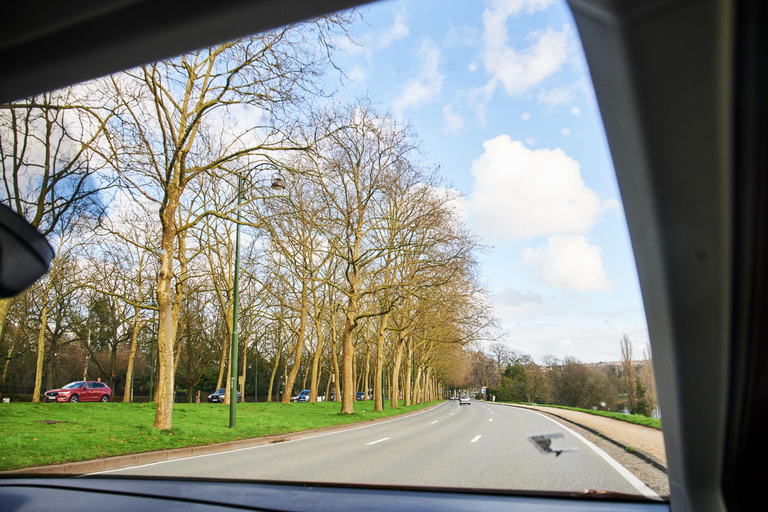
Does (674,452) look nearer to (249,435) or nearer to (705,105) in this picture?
(705,105)

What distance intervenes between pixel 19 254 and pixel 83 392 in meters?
31.8

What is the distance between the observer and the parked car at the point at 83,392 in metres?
25.2

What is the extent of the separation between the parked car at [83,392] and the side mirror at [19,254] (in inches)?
1099

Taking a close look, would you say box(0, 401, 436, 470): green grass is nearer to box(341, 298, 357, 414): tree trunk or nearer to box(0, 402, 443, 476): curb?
box(0, 402, 443, 476): curb

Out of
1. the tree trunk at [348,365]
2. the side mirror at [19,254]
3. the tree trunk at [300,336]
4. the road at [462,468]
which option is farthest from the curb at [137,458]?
the tree trunk at [300,336]

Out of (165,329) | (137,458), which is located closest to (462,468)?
(137,458)

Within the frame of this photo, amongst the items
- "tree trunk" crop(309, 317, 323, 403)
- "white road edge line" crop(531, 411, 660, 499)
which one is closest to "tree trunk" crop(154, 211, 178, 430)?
"white road edge line" crop(531, 411, 660, 499)

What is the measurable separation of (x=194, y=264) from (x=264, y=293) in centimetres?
448

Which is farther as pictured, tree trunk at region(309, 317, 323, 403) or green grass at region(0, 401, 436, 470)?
tree trunk at region(309, 317, 323, 403)

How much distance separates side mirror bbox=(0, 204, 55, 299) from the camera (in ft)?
4.69

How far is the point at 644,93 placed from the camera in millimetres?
1683

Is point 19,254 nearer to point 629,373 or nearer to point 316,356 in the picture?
point 629,373

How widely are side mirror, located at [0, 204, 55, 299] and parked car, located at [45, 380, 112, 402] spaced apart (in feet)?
91.6

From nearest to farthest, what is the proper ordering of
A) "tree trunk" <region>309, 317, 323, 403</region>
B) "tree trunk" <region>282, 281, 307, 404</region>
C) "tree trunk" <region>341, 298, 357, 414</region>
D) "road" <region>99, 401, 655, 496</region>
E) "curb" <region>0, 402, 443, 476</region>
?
"road" <region>99, 401, 655, 496</region>
"curb" <region>0, 402, 443, 476</region>
"tree trunk" <region>341, 298, 357, 414</region>
"tree trunk" <region>282, 281, 307, 404</region>
"tree trunk" <region>309, 317, 323, 403</region>
